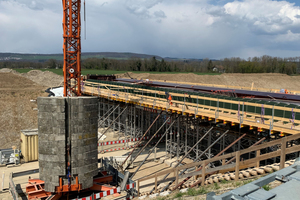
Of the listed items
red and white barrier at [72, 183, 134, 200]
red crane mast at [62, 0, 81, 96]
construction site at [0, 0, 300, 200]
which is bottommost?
red and white barrier at [72, 183, 134, 200]

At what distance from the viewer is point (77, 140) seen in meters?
14.4

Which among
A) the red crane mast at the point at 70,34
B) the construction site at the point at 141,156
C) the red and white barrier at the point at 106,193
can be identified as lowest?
the red and white barrier at the point at 106,193

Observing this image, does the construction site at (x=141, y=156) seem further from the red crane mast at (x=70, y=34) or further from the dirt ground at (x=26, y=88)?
the dirt ground at (x=26, y=88)

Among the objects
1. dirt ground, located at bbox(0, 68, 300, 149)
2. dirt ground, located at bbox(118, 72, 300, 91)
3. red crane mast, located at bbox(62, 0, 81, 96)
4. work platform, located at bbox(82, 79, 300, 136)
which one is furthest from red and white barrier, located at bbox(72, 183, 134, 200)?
dirt ground, located at bbox(118, 72, 300, 91)

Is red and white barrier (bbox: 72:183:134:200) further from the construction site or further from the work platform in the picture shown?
the work platform

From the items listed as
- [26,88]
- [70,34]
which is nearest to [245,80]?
[26,88]

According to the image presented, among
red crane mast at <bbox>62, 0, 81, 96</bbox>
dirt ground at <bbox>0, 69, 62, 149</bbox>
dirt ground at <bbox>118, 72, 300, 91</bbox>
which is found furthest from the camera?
dirt ground at <bbox>118, 72, 300, 91</bbox>

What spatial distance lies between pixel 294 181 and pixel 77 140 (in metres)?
11.4

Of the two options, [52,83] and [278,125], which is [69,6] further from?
[52,83]

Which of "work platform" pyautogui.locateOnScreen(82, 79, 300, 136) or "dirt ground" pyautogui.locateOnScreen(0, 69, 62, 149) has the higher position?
"work platform" pyautogui.locateOnScreen(82, 79, 300, 136)

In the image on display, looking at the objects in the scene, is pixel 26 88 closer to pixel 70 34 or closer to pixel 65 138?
pixel 70 34

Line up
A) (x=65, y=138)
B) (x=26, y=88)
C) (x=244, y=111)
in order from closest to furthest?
(x=65, y=138) → (x=244, y=111) → (x=26, y=88)

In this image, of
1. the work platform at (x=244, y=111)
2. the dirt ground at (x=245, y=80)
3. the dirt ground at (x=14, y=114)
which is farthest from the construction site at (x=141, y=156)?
the dirt ground at (x=245, y=80)

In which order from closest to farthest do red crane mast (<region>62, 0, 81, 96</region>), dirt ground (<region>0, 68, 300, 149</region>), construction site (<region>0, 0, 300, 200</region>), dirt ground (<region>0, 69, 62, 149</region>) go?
Answer: construction site (<region>0, 0, 300, 200</region>)
red crane mast (<region>62, 0, 81, 96</region>)
dirt ground (<region>0, 69, 62, 149</region>)
dirt ground (<region>0, 68, 300, 149</region>)
